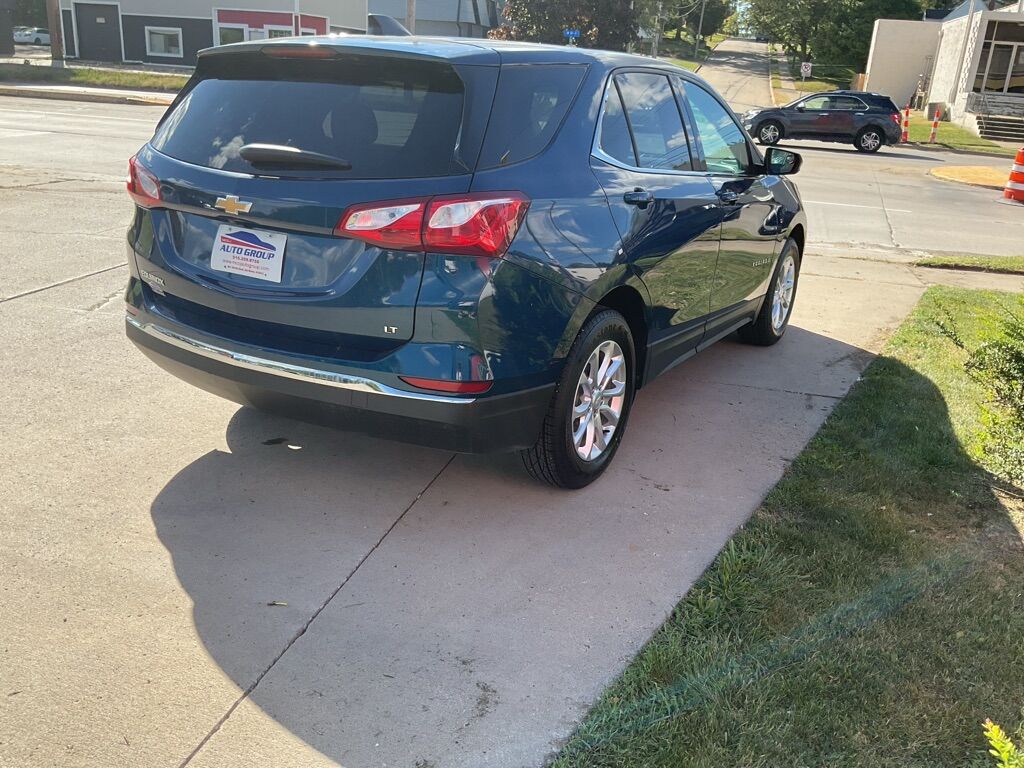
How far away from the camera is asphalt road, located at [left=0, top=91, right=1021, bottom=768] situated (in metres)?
2.65

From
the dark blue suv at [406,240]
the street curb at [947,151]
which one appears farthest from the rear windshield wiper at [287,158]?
the street curb at [947,151]

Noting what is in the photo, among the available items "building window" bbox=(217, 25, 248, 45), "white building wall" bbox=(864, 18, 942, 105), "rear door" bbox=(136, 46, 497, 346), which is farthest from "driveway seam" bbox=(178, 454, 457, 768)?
"white building wall" bbox=(864, 18, 942, 105)

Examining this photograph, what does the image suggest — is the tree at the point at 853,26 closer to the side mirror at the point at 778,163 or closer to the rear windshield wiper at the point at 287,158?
the side mirror at the point at 778,163

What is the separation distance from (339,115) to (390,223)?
0.55 metres

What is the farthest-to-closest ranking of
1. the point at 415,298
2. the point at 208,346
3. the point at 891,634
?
the point at 208,346 < the point at 415,298 < the point at 891,634

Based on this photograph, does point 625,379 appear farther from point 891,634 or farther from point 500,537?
point 891,634

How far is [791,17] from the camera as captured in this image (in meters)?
65.8

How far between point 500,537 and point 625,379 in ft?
3.37

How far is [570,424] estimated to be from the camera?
3.88 m

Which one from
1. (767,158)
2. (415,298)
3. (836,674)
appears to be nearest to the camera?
(836,674)

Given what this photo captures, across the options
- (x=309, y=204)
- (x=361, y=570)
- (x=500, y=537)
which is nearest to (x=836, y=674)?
(x=500, y=537)

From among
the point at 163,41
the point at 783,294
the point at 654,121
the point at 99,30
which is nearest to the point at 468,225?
the point at 654,121

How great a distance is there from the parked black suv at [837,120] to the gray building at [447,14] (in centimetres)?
3129

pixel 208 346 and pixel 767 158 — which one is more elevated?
pixel 767 158
